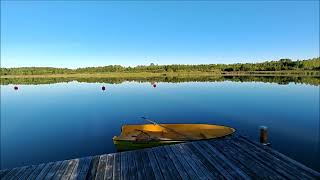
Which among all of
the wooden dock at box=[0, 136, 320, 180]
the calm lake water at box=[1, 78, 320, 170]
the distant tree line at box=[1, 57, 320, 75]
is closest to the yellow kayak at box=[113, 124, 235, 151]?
the calm lake water at box=[1, 78, 320, 170]

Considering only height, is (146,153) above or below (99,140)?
above

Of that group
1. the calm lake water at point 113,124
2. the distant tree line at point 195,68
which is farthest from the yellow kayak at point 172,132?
the distant tree line at point 195,68

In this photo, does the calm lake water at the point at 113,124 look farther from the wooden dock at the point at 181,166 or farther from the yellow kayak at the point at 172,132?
the wooden dock at the point at 181,166

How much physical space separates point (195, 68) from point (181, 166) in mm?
137552

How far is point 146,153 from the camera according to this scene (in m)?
9.27

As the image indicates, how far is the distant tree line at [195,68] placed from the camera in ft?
402

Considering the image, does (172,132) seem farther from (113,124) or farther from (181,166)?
(113,124)

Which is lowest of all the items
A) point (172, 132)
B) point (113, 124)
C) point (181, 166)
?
point (113, 124)

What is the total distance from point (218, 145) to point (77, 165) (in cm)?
495

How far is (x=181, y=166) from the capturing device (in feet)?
26.3

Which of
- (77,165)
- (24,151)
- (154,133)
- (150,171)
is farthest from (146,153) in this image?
(24,151)

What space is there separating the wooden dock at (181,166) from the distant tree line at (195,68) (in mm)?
124473

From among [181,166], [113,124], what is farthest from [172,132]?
[113,124]

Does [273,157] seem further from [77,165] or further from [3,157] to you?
[3,157]
